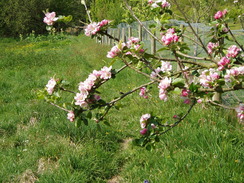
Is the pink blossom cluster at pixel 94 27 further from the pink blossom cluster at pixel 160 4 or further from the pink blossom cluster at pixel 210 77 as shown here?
the pink blossom cluster at pixel 210 77

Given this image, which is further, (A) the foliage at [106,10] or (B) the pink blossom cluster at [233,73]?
(A) the foliage at [106,10]

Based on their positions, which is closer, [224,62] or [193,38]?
[224,62]

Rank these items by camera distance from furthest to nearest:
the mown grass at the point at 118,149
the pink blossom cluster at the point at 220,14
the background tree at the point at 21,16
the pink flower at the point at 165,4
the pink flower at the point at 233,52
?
the background tree at the point at 21,16 < the mown grass at the point at 118,149 < the pink flower at the point at 165,4 < the pink blossom cluster at the point at 220,14 < the pink flower at the point at 233,52

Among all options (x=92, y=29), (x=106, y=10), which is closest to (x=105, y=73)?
(x=92, y=29)

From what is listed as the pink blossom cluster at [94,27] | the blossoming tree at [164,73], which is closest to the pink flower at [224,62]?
the blossoming tree at [164,73]

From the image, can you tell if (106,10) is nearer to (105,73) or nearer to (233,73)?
(105,73)

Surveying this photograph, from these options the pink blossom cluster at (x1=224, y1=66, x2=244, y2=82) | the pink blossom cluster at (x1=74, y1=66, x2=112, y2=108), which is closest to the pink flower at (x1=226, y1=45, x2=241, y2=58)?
the pink blossom cluster at (x1=224, y1=66, x2=244, y2=82)

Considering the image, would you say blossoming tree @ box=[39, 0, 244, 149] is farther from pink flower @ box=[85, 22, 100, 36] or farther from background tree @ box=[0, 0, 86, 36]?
background tree @ box=[0, 0, 86, 36]

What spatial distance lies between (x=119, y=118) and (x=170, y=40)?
325 centimetres

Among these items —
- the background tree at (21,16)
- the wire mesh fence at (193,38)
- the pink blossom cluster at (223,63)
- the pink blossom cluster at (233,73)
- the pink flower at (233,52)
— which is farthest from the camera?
the background tree at (21,16)

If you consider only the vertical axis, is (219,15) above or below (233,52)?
above

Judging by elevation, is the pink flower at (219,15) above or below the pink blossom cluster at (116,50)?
above

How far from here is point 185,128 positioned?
3510 millimetres

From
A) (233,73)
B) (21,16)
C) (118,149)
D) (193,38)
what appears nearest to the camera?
(233,73)
